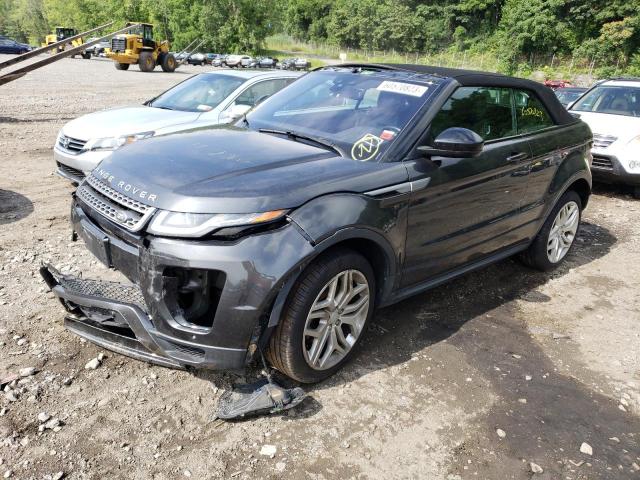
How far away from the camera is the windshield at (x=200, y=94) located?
687 centimetres

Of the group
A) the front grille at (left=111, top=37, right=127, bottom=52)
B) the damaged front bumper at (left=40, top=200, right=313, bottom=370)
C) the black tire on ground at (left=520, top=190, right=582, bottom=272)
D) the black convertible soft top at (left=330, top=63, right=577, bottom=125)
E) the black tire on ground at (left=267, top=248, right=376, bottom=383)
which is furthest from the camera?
the front grille at (left=111, top=37, right=127, bottom=52)

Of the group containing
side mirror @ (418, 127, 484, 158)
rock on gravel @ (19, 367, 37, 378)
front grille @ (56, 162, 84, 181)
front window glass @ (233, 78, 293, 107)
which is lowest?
rock on gravel @ (19, 367, 37, 378)

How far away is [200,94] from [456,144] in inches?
195

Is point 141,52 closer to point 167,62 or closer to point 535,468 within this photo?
point 167,62

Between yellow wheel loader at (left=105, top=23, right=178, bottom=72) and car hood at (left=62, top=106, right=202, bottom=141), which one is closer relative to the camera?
car hood at (left=62, top=106, right=202, bottom=141)

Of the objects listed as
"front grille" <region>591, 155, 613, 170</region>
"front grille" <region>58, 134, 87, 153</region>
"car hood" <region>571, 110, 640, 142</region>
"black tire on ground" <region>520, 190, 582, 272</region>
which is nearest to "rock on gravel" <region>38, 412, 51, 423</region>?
"front grille" <region>58, 134, 87, 153</region>

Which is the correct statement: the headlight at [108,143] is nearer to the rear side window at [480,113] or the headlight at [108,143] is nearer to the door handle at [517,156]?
the rear side window at [480,113]

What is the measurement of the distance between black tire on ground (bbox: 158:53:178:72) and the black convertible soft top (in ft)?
107

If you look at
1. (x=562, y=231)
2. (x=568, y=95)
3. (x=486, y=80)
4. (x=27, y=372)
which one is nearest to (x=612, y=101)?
(x=562, y=231)

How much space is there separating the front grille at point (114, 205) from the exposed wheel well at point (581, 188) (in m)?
3.95

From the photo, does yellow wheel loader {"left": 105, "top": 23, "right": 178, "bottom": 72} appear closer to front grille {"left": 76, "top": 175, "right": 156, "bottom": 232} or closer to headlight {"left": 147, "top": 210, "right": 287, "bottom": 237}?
front grille {"left": 76, "top": 175, "right": 156, "bottom": 232}

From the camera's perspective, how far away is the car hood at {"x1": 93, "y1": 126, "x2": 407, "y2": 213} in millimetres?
2512

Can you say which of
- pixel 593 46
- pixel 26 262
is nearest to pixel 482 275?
pixel 26 262

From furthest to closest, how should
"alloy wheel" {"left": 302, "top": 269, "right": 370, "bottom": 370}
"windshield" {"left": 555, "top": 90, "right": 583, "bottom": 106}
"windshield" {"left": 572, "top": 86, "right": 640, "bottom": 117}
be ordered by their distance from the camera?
"windshield" {"left": 555, "top": 90, "right": 583, "bottom": 106}
"windshield" {"left": 572, "top": 86, "right": 640, "bottom": 117}
"alloy wheel" {"left": 302, "top": 269, "right": 370, "bottom": 370}
